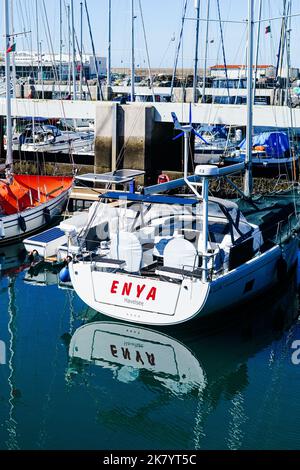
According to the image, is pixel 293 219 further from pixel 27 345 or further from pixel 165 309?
pixel 27 345

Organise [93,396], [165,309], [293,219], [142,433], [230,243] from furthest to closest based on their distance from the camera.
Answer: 1. [293,219]
2. [230,243]
3. [165,309]
4. [93,396]
5. [142,433]

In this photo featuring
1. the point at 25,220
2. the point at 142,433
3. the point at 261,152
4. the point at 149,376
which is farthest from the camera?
the point at 261,152

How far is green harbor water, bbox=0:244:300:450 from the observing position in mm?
10602

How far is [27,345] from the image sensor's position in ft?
46.0

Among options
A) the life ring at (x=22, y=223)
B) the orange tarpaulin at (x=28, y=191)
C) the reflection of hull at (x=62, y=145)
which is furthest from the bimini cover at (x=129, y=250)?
the reflection of hull at (x=62, y=145)

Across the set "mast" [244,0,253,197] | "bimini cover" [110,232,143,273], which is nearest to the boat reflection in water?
"bimini cover" [110,232,143,273]

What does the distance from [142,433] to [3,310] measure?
263 inches

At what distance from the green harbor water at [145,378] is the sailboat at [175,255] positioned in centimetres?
67

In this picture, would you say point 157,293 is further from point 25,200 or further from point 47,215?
point 25,200

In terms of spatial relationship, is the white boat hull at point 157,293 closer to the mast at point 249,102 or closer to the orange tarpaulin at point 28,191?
the mast at point 249,102

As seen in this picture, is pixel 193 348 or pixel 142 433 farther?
pixel 193 348

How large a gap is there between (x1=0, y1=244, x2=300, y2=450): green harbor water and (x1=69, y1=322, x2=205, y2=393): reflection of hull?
0.02 m

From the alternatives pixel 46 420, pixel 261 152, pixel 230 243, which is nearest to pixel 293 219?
pixel 230 243

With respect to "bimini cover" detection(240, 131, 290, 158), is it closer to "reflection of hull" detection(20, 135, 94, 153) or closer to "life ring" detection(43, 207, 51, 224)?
"reflection of hull" detection(20, 135, 94, 153)
